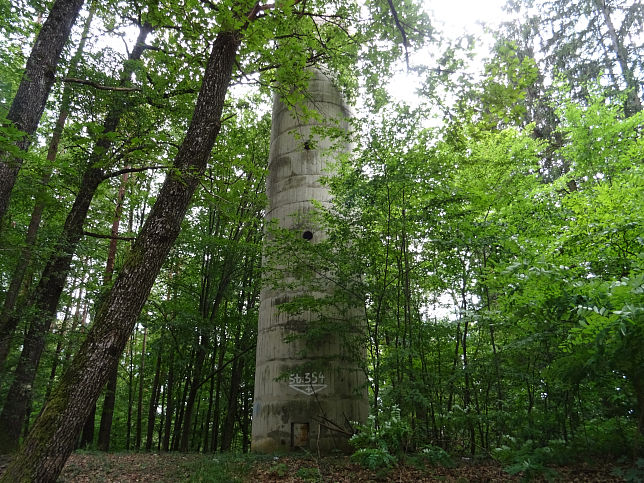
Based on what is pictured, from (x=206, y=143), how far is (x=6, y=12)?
514 centimetres

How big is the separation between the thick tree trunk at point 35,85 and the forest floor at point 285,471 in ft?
17.1

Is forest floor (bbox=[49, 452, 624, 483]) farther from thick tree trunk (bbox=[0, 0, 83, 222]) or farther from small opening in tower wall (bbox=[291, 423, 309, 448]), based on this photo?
thick tree trunk (bbox=[0, 0, 83, 222])

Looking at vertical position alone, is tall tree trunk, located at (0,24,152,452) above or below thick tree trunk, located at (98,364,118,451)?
above

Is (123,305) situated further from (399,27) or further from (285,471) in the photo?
(399,27)

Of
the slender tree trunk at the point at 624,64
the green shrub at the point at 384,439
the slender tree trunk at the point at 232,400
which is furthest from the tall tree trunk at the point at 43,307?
the slender tree trunk at the point at 624,64

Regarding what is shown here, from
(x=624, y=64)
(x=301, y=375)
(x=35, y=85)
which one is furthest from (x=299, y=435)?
(x=624, y=64)

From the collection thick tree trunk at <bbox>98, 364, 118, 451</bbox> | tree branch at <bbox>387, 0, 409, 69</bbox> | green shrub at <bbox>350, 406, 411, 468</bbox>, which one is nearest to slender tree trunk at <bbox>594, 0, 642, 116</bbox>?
tree branch at <bbox>387, 0, 409, 69</bbox>

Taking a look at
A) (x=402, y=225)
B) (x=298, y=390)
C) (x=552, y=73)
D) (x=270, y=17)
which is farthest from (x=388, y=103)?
(x=552, y=73)

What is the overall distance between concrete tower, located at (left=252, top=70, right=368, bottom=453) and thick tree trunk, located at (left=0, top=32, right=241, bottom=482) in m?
2.27

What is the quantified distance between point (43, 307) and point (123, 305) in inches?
255

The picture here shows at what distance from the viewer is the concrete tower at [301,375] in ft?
27.3

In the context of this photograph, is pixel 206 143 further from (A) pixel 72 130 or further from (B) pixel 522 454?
(B) pixel 522 454

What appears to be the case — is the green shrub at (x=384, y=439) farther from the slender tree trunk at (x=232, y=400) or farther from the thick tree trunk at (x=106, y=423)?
the slender tree trunk at (x=232, y=400)

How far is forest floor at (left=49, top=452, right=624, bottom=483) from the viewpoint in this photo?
217 inches
